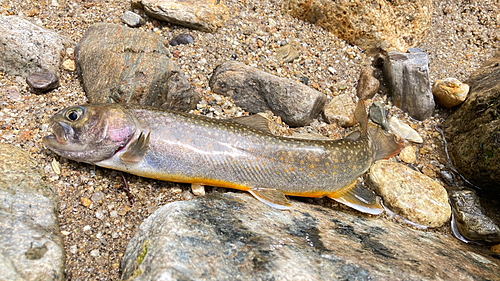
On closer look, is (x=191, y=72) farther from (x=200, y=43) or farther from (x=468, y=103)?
(x=468, y=103)

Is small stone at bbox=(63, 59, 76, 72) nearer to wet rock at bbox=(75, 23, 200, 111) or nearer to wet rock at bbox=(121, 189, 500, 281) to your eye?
wet rock at bbox=(75, 23, 200, 111)

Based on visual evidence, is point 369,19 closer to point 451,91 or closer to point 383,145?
point 451,91

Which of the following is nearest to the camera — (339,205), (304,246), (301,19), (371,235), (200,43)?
(304,246)

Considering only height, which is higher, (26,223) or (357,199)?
(357,199)

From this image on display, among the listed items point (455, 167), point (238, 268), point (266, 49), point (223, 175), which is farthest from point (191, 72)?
point (455, 167)

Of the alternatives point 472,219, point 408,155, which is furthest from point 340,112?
point 472,219

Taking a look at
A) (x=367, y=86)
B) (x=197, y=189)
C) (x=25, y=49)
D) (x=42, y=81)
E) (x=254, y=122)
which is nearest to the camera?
(x=197, y=189)
